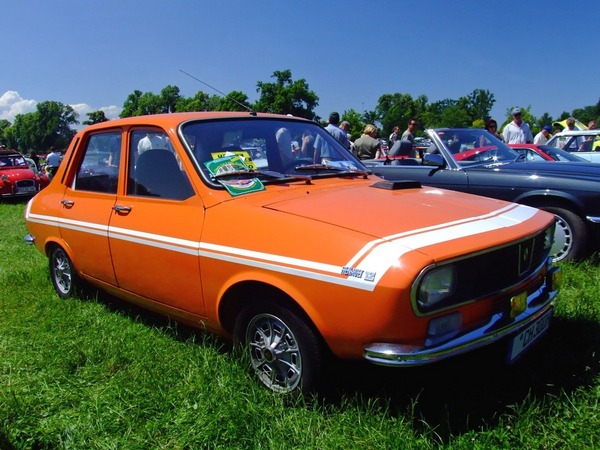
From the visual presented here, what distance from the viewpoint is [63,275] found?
4.77 m

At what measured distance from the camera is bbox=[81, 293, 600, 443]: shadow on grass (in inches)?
101

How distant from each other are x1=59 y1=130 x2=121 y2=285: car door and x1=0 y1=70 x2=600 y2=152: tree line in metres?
52.8

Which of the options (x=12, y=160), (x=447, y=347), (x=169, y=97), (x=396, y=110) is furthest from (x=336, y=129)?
(x=396, y=110)

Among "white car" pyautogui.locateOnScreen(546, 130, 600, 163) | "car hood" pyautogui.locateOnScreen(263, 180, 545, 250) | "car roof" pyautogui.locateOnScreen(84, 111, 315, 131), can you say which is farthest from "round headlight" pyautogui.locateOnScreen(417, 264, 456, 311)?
"white car" pyautogui.locateOnScreen(546, 130, 600, 163)

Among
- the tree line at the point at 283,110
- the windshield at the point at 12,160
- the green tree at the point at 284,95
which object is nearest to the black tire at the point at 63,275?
the windshield at the point at 12,160

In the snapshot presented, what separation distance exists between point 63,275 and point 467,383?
3.77 metres

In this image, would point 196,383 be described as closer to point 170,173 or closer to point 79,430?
point 79,430

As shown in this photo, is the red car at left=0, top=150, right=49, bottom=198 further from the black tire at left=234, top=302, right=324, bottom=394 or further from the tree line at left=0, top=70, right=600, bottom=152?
the tree line at left=0, top=70, right=600, bottom=152

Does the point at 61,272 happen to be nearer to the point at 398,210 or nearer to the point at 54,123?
the point at 398,210

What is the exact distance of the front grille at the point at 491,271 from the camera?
233cm

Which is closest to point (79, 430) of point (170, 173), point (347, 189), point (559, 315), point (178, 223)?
point (178, 223)

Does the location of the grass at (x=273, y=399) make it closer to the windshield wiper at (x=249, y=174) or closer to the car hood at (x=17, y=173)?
the windshield wiper at (x=249, y=174)

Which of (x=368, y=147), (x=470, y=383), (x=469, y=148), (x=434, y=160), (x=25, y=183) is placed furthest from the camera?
(x=25, y=183)

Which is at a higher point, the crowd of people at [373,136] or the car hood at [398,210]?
the crowd of people at [373,136]
